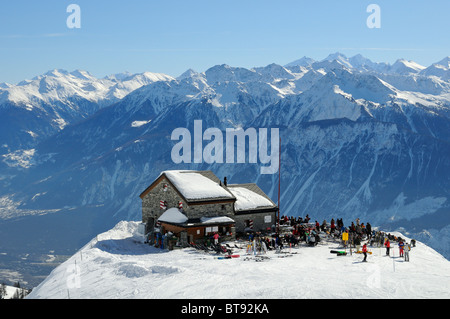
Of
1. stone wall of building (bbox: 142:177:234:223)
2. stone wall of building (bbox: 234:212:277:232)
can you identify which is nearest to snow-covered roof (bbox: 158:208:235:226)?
stone wall of building (bbox: 142:177:234:223)

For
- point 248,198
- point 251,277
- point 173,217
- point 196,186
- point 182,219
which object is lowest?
point 251,277

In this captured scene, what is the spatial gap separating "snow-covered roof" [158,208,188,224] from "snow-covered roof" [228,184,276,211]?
7254mm

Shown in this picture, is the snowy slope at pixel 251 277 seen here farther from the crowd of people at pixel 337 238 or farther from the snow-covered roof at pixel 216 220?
the snow-covered roof at pixel 216 220

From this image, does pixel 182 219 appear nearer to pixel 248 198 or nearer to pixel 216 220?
pixel 216 220

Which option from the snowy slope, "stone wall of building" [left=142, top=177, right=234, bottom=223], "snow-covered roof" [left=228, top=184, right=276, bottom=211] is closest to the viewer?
the snowy slope

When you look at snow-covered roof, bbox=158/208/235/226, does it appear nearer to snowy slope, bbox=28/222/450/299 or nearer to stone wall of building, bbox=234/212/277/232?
stone wall of building, bbox=234/212/277/232

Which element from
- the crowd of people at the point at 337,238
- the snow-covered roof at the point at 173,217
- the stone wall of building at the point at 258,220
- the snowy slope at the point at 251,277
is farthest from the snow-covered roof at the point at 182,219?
the snowy slope at the point at 251,277

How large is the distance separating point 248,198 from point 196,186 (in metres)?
7.57

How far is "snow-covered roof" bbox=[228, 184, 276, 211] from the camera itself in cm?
5591

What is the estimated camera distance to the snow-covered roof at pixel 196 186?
171 ft

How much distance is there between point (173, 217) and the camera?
50688 mm

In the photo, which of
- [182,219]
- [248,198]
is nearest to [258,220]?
[248,198]
